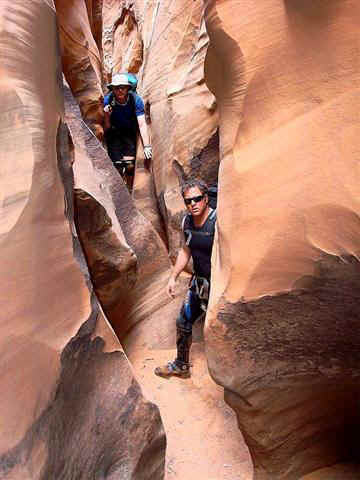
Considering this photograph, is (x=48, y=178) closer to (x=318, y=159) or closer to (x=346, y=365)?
(x=318, y=159)

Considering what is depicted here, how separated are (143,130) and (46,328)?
10.8 feet

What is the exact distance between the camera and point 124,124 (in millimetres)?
5270

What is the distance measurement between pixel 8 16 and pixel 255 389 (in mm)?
2007

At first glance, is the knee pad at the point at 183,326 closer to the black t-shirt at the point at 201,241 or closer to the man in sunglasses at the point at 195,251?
the man in sunglasses at the point at 195,251

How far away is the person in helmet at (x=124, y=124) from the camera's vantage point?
491cm

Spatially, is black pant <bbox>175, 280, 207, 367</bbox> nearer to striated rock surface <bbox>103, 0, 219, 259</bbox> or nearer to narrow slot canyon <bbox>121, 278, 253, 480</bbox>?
narrow slot canyon <bbox>121, 278, 253, 480</bbox>

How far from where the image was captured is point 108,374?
238cm

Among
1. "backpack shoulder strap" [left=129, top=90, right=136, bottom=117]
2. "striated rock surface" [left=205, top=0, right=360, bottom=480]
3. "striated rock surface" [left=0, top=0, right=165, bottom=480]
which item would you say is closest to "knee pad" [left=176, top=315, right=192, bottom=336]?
"striated rock surface" [left=205, top=0, right=360, bottom=480]

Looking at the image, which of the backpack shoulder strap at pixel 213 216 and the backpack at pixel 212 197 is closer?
the backpack shoulder strap at pixel 213 216

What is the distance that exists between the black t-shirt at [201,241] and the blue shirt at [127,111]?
2109mm

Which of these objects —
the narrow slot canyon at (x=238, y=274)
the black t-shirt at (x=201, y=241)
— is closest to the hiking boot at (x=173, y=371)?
the narrow slot canyon at (x=238, y=274)

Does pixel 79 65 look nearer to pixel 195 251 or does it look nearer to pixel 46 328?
pixel 195 251

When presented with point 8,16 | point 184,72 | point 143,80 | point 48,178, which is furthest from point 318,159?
point 143,80

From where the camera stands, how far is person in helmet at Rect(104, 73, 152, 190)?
4914mm
